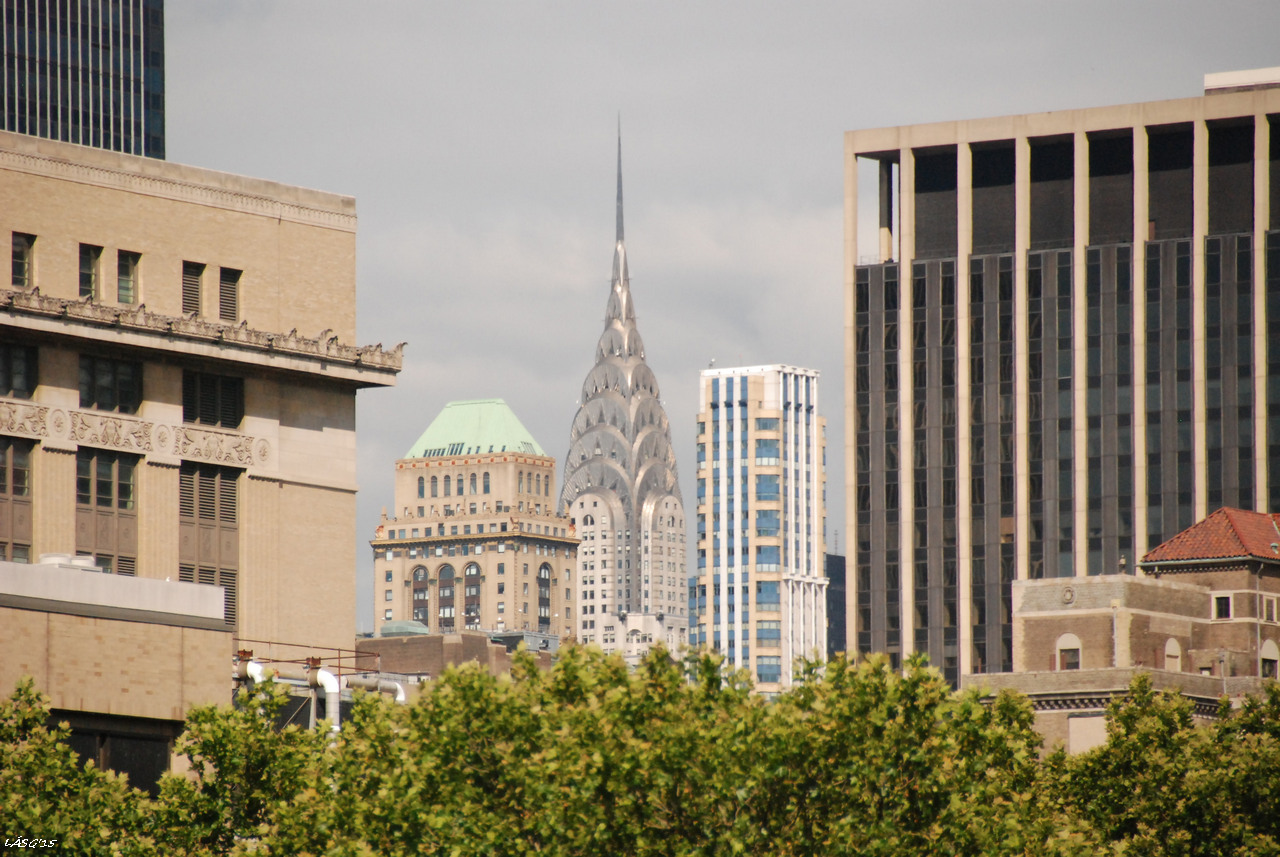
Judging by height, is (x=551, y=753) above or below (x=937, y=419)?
below

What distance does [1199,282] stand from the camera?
17875 centimetres

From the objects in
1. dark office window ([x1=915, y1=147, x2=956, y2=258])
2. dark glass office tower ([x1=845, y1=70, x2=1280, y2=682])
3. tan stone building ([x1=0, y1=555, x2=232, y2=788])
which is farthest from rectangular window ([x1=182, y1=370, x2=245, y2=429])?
dark office window ([x1=915, y1=147, x2=956, y2=258])

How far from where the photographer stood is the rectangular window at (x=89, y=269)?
304 feet

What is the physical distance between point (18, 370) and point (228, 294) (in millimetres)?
9989

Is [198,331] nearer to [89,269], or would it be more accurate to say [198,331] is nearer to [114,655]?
[89,269]

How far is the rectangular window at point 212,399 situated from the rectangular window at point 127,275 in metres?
3.84

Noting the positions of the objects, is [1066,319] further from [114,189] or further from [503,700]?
[503,700]

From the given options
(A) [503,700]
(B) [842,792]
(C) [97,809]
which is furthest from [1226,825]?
(C) [97,809]

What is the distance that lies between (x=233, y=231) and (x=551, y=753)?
55.0 m

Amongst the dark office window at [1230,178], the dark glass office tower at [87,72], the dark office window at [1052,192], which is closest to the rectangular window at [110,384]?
the dark glass office tower at [87,72]

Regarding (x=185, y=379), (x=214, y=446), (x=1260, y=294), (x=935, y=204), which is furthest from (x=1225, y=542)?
(x=935, y=204)

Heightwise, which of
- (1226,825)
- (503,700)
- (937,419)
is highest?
(937,419)

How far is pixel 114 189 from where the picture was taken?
308ft

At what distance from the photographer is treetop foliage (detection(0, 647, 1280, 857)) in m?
46.7
